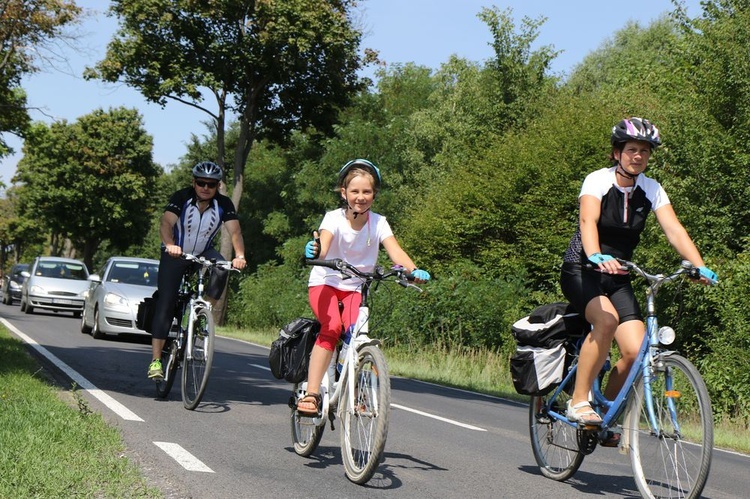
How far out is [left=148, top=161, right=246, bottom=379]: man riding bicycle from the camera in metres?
9.12

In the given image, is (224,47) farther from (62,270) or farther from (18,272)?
(18,272)

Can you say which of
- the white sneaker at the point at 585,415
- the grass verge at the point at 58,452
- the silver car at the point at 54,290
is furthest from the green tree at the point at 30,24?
the white sneaker at the point at 585,415

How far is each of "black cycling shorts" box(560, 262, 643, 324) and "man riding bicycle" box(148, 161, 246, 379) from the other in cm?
385

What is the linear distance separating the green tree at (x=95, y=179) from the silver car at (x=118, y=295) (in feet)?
145

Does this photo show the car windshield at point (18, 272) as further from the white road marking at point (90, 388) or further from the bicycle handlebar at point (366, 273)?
the bicycle handlebar at point (366, 273)

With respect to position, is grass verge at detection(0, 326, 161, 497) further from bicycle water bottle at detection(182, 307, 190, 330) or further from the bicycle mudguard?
the bicycle mudguard

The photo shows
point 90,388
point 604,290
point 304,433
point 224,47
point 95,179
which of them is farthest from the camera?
point 95,179

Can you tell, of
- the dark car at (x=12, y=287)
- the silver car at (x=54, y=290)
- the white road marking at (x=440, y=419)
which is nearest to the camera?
the white road marking at (x=440, y=419)

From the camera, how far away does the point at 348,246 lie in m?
6.46

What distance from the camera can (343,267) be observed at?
240 inches

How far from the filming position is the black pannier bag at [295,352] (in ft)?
21.7

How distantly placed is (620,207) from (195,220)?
4543 millimetres

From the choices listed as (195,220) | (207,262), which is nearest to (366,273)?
(207,262)

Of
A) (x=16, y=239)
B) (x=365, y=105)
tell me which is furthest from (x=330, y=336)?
(x=16, y=239)
